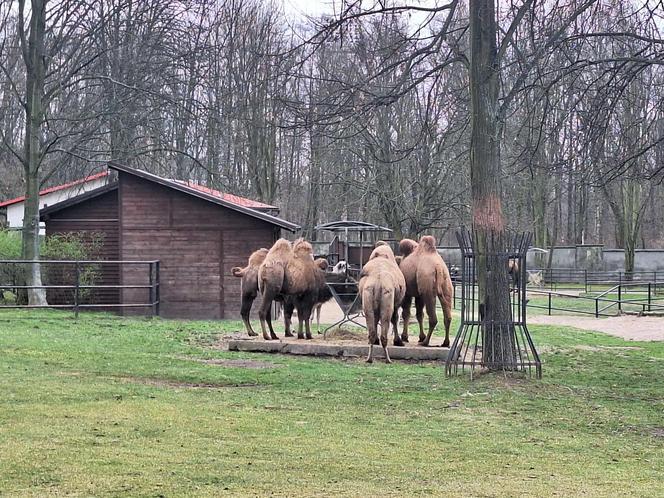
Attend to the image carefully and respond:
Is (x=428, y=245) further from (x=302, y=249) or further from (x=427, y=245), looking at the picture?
(x=302, y=249)

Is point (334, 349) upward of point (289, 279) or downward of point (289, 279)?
downward

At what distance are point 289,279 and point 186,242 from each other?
1086 cm

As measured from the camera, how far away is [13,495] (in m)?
5.47

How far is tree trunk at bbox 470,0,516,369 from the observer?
12328 mm

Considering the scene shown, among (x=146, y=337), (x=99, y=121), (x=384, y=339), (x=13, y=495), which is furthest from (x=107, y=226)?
(x=13, y=495)

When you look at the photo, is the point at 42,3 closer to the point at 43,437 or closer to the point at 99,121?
the point at 99,121

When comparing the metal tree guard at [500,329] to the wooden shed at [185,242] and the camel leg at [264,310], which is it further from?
the wooden shed at [185,242]

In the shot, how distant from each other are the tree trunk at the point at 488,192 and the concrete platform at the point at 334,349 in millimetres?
2256

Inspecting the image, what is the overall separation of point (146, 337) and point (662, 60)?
10306 millimetres

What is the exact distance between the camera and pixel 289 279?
15.9m

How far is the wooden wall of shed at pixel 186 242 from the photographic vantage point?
26.1 m

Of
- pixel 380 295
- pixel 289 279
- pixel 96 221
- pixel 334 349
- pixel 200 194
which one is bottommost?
pixel 334 349

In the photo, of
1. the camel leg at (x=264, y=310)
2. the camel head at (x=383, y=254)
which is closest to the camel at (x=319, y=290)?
the camel leg at (x=264, y=310)

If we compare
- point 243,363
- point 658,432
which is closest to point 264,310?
point 243,363
